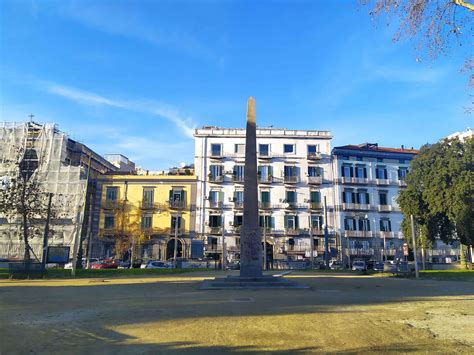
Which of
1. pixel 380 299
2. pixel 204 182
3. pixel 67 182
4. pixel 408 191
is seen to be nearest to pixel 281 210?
pixel 204 182

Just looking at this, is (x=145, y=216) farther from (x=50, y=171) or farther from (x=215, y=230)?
(x=50, y=171)

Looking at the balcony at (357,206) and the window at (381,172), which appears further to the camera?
the window at (381,172)

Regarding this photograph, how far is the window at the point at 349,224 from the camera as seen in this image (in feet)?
159

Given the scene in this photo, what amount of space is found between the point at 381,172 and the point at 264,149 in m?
15.9

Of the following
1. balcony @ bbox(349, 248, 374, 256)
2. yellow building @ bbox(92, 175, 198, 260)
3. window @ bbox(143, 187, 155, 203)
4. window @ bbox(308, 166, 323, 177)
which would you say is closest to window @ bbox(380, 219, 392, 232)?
balcony @ bbox(349, 248, 374, 256)

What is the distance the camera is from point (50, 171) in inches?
1752

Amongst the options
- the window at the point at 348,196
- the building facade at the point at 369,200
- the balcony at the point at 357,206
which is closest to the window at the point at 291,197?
the building facade at the point at 369,200

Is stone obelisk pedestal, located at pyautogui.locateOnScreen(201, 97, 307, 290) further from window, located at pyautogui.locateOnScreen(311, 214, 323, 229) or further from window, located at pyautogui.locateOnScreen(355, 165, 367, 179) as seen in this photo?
window, located at pyautogui.locateOnScreen(355, 165, 367, 179)

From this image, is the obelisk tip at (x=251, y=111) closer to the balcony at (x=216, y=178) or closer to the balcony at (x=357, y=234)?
the balcony at (x=216, y=178)

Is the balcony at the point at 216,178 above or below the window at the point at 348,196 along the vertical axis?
above

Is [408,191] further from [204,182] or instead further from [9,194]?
[9,194]

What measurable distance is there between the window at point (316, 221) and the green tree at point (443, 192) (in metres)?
15.0

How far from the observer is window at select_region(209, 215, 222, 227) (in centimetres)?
4731

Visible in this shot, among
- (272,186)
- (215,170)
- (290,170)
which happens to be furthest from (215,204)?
(290,170)
